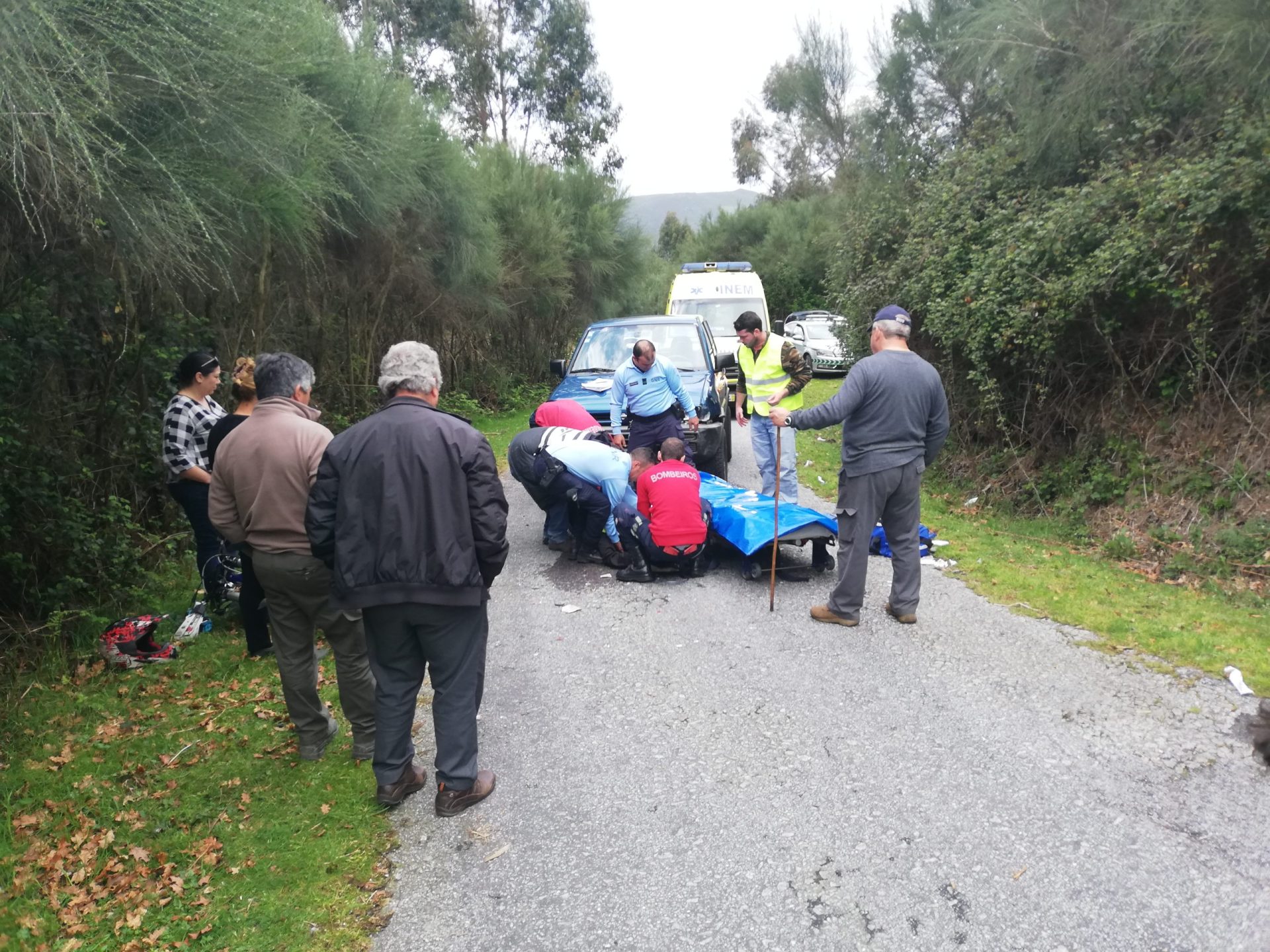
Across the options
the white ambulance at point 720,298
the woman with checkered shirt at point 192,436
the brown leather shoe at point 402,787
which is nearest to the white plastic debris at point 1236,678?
the brown leather shoe at point 402,787

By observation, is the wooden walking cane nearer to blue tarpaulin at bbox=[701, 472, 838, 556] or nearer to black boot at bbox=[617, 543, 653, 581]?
blue tarpaulin at bbox=[701, 472, 838, 556]

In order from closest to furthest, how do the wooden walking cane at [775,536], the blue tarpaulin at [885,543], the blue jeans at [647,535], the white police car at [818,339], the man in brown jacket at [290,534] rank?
the man in brown jacket at [290,534] < the wooden walking cane at [775,536] < the blue jeans at [647,535] < the blue tarpaulin at [885,543] < the white police car at [818,339]

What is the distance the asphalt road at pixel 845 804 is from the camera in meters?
2.94

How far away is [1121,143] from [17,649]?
33.0 ft

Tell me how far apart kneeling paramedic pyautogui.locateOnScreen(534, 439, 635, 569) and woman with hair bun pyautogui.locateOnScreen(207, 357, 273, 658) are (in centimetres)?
247

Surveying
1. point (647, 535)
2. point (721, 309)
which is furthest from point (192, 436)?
point (721, 309)

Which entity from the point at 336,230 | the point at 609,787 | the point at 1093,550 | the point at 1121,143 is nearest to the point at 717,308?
the point at 336,230

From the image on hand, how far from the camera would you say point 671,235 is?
2611 inches

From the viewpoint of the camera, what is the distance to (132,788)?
407 cm

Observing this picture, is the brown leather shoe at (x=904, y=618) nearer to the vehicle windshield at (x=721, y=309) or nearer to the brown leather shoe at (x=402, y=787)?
the brown leather shoe at (x=402, y=787)

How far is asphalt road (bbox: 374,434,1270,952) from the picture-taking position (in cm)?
294

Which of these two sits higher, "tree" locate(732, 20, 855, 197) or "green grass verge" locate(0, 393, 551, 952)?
"tree" locate(732, 20, 855, 197)

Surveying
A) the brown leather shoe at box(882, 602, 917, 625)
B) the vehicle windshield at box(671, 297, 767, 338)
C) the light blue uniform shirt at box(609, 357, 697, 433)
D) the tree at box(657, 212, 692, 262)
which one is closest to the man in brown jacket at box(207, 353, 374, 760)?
the brown leather shoe at box(882, 602, 917, 625)

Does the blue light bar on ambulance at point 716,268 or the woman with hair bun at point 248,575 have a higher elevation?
the blue light bar on ambulance at point 716,268
